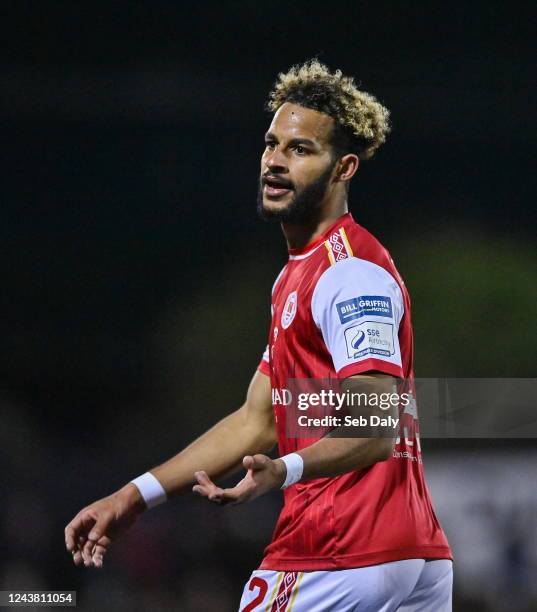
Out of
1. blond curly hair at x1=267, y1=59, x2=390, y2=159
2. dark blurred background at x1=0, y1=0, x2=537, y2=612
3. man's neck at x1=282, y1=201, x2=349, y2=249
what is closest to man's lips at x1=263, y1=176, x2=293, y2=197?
Result: man's neck at x1=282, y1=201, x2=349, y2=249

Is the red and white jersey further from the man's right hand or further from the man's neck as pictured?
Result: the man's right hand

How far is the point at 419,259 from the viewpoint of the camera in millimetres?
6805

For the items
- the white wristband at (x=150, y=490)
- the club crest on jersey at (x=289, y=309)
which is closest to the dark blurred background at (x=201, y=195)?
the white wristband at (x=150, y=490)

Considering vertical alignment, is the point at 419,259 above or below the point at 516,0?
below

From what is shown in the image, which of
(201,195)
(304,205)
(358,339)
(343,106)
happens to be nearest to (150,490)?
(358,339)

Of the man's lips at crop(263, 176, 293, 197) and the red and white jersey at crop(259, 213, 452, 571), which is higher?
the man's lips at crop(263, 176, 293, 197)

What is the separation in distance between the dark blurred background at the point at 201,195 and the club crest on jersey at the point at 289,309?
3863 mm

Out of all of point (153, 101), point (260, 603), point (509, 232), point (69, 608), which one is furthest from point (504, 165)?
point (260, 603)

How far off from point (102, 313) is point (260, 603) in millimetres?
4359

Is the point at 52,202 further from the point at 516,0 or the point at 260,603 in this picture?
the point at 260,603

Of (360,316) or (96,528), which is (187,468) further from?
(360,316)

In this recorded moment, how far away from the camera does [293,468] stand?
218 cm

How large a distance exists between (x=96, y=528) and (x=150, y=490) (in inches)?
8.9

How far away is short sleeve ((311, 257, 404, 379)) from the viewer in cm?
236
